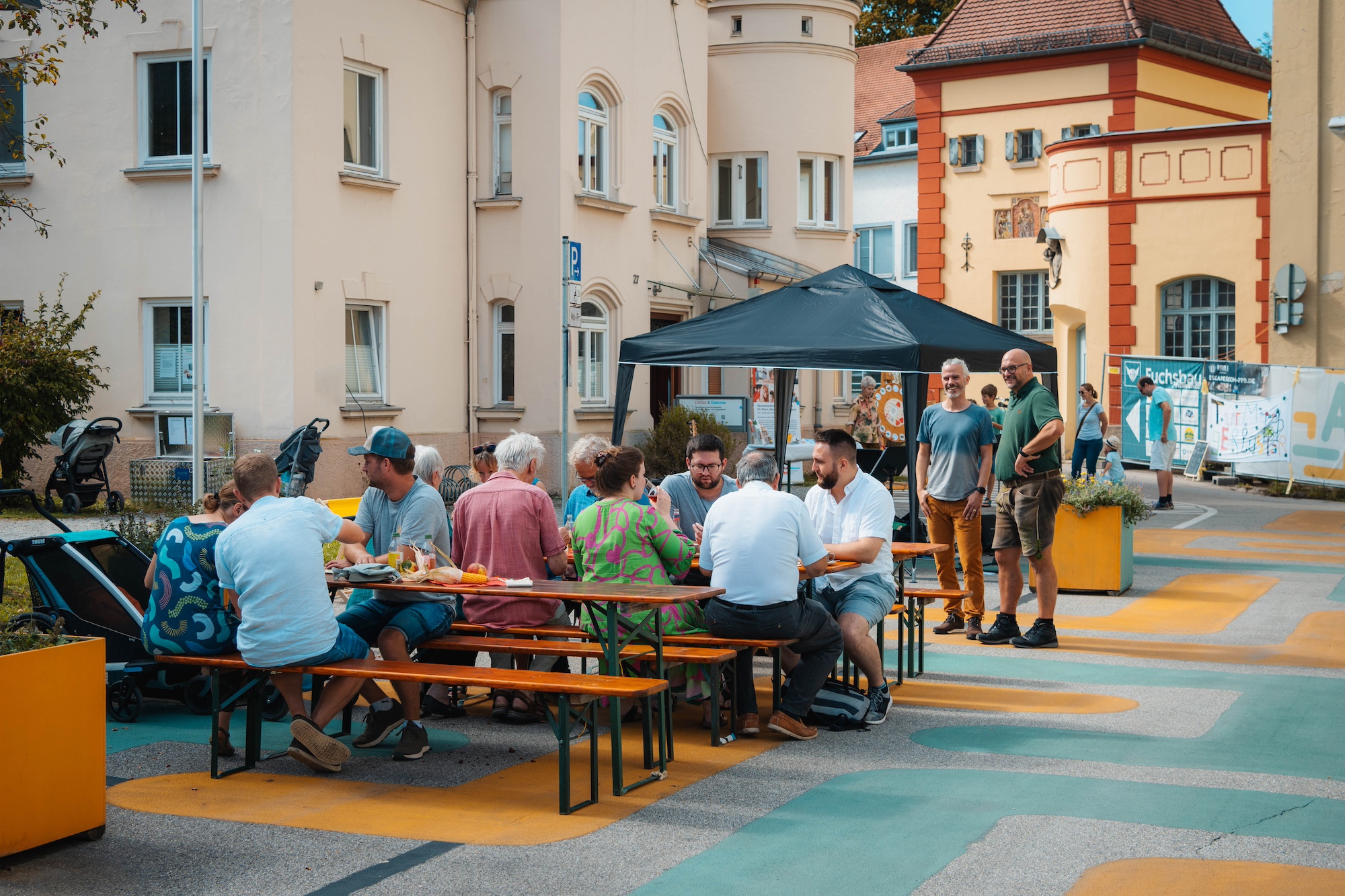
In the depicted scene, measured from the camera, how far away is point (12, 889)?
4.95m

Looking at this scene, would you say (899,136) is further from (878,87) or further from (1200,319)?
(1200,319)

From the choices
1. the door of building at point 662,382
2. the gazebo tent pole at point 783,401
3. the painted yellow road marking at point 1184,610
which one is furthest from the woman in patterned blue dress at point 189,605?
the door of building at point 662,382

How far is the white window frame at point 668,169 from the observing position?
993 inches

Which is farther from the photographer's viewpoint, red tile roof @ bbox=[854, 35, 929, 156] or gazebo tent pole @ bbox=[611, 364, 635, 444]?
red tile roof @ bbox=[854, 35, 929, 156]

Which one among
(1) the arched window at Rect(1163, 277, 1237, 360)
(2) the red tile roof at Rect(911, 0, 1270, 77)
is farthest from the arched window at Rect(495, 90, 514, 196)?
(2) the red tile roof at Rect(911, 0, 1270, 77)

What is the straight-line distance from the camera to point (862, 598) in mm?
7848

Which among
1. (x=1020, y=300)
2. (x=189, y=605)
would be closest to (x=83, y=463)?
(x=189, y=605)

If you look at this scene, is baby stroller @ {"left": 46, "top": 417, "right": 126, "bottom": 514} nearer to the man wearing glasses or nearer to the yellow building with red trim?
the man wearing glasses

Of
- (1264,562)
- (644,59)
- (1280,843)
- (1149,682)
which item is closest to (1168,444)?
(1264,562)

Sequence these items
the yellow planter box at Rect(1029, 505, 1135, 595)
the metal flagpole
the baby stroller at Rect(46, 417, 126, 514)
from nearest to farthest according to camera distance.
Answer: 1. the yellow planter box at Rect(1029, 505, 1135, 595)
2. the metal flagpole
3. the baby stroller at Rect(46, 417, 126, 514)

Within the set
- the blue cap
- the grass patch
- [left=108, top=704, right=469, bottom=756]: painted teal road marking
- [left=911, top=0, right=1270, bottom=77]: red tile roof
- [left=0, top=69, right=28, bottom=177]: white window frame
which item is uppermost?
[left=911, top=0, right=1270, bottom=77]: red tile roof

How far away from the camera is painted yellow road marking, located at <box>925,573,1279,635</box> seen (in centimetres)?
1093

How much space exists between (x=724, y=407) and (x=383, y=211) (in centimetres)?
654

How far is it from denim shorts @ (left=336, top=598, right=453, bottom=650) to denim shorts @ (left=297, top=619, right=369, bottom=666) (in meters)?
0.48
